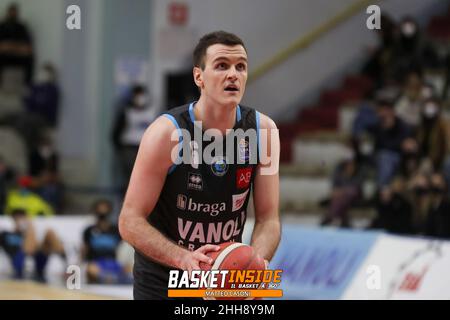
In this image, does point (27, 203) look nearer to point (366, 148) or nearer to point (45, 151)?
point (45, 151)

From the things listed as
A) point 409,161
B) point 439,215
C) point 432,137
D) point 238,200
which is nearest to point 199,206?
point 238,200

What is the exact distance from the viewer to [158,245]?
211 inches

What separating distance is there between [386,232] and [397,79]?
3.74 m

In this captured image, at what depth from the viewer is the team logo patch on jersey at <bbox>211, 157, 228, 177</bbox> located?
551cm

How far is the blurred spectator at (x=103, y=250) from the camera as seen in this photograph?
13.3 meters

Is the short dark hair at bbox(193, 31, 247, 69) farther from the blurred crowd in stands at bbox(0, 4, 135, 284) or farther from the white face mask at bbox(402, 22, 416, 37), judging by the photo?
the white face mask at bbox(402, 22, 416, 37)

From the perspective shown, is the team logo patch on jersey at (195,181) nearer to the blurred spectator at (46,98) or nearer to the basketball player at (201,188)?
the basketball player at (201,188)

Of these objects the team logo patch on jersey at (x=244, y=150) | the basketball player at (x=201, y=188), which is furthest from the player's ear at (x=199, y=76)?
the team logo patch on jersey at (x=244, y=150)

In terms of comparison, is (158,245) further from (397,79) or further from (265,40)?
(265,40)

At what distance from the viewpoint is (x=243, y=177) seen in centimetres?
553

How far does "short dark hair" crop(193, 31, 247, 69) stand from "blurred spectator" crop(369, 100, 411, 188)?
7.95 metres

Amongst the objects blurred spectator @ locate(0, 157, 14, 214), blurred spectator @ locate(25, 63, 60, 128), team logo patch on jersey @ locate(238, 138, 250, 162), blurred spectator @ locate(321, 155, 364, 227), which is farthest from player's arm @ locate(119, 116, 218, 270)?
blurred spectator @ locate(25, 63, 60, 128)
